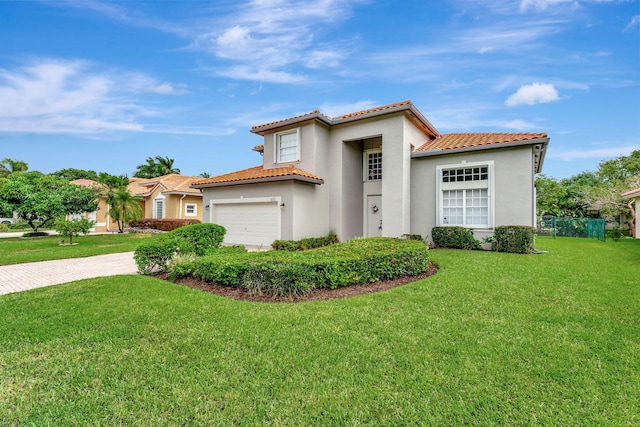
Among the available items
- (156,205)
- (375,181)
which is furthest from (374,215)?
(156,205)

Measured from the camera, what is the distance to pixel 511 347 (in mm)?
3449

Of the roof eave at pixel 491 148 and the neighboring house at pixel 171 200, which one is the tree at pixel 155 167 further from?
the roof eave at pixel 491 148

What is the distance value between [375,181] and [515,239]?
638 cm

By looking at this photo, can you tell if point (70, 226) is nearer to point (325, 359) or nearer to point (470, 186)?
point (325, 359)

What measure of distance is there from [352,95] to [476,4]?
A: 264 inches

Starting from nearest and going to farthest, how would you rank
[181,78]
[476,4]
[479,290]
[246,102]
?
1. [479,290]
2. [476,4]
3. [181,78]
4. [246,102]

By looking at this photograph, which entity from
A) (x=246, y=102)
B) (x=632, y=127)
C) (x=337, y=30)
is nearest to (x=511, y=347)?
(x=337, y=30)

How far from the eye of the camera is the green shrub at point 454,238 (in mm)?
11172

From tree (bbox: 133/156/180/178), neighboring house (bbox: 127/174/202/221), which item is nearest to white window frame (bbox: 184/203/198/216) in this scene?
neighboring house (bbox: 127/174/202/221)

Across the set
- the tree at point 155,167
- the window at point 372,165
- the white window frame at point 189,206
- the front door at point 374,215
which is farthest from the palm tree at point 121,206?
the tree at point 155,167

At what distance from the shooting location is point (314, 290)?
594 cm

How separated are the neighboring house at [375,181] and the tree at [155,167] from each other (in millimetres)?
31658

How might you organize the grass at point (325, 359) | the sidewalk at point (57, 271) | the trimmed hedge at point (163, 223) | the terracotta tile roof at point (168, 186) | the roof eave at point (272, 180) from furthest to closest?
the terracotta tile roof at point (168, 186) < the trimmed hedge at point (163, 223) < the roof eave at point (272, 180) < the sidewalk at point (57, 271) < the grass at point (325, 359)

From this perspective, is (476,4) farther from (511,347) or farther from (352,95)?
(511,347)
